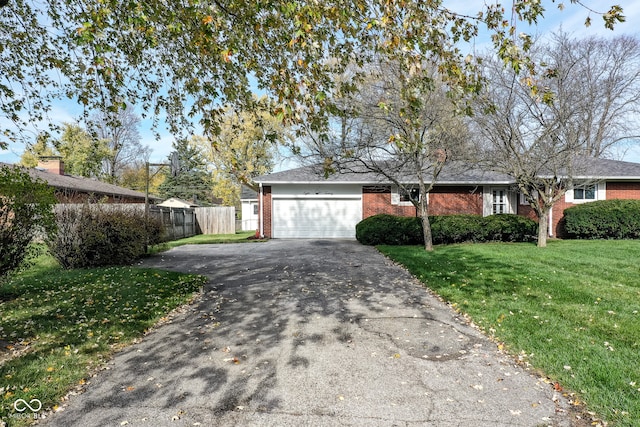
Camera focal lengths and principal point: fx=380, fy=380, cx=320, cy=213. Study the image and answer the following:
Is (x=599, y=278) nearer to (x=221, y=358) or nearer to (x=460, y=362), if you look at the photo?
(x=460, y=362)

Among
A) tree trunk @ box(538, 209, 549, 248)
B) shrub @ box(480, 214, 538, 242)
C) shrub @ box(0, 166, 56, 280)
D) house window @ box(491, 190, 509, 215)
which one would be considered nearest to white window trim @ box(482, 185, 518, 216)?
house window @ box(491, 190, 509, 215)

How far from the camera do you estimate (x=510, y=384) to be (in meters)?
3.20

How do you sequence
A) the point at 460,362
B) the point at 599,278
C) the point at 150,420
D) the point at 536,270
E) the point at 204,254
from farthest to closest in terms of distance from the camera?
the point at 204,254, the point at 536,270, the point at 599,278, the point at 460,362, the point at 150,420

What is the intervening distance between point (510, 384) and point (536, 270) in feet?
18.3

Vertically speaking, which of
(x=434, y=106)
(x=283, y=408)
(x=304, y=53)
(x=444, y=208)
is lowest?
(x=283, y=408)

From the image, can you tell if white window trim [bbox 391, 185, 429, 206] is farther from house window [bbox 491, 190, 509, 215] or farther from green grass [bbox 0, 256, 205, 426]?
green grass [bbox 0, 256, 205, 426]

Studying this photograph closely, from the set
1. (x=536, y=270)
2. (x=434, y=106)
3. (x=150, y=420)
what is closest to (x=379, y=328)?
(x=150, y=420)

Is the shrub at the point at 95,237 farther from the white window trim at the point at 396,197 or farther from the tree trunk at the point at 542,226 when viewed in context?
the tree trunk at the point at 542,226

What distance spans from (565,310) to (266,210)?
1420 cm

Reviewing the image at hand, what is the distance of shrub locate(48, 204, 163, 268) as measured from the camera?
30.3ft

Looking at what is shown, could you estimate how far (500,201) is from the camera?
17.3m

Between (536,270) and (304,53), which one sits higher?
(304,53)

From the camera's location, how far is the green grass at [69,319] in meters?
3.29

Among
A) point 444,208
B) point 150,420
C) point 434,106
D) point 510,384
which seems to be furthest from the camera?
point 444,208
